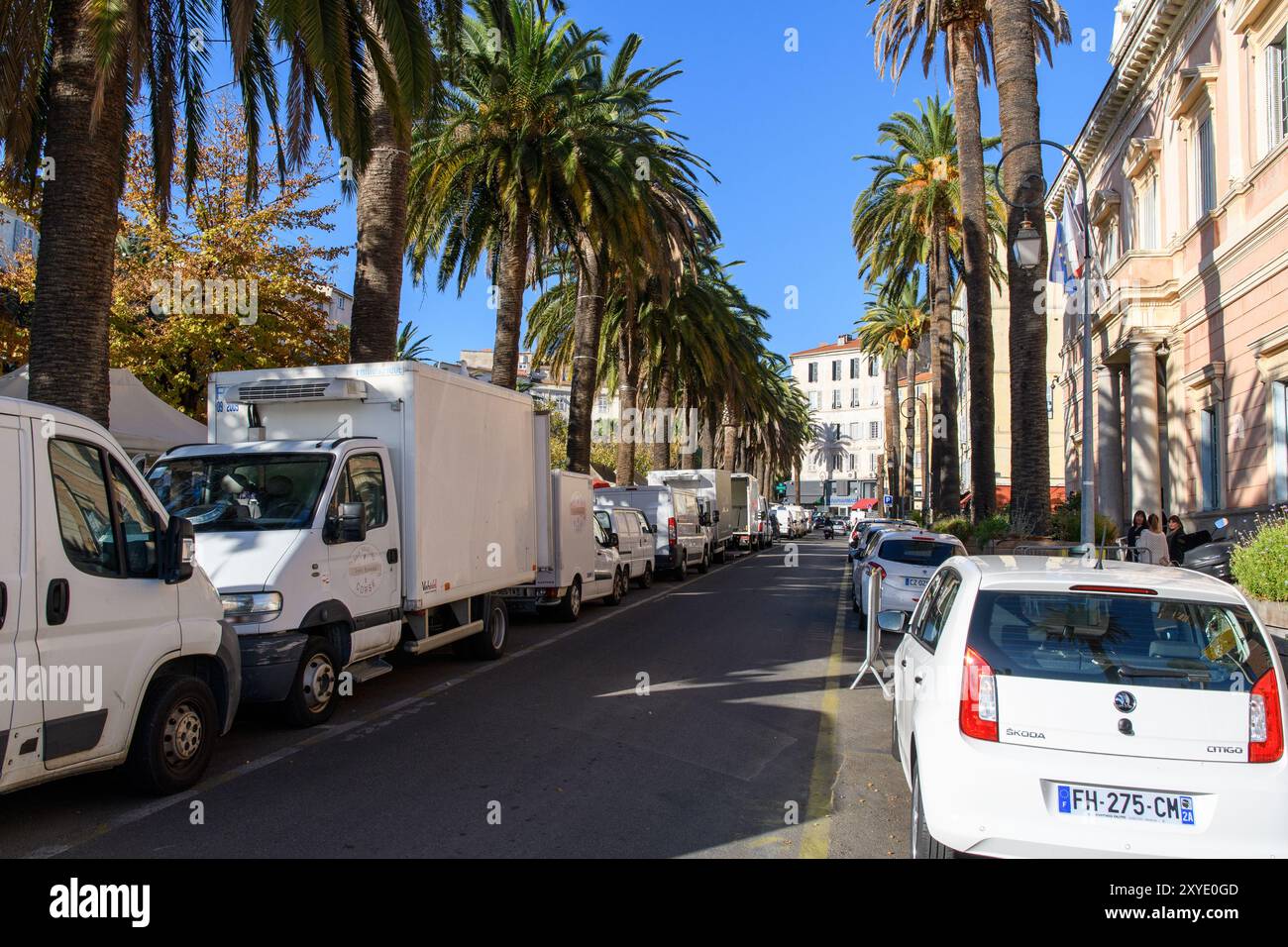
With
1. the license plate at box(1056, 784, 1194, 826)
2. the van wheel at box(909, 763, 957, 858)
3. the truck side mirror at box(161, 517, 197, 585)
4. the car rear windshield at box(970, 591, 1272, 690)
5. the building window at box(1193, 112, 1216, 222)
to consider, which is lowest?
the van wheel at box(909, 763, 957, 858)

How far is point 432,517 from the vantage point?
1026 cm

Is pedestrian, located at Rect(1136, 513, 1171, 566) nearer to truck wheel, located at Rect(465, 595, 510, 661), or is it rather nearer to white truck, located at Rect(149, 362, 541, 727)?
truck wheel, located at Rect(465, 595, 510, 661)

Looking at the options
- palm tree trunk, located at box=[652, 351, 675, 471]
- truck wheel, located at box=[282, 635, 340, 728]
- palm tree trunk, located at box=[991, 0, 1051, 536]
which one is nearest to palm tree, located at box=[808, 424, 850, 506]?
palm tree trunk, located at box=[652, 351, 675, 471]

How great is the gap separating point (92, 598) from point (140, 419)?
11.7 meters

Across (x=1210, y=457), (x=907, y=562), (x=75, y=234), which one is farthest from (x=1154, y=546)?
(x=75, y=234)

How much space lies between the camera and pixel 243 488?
884 centimetres

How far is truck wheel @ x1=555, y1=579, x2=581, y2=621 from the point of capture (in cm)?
1675

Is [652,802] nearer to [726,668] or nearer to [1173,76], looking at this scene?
[726,668]

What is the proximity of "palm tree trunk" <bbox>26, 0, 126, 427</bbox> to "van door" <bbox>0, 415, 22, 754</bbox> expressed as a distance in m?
5.24

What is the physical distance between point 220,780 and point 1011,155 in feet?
55.2

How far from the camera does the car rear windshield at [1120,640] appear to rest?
469 cm

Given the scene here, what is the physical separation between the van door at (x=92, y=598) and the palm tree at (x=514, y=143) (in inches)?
599

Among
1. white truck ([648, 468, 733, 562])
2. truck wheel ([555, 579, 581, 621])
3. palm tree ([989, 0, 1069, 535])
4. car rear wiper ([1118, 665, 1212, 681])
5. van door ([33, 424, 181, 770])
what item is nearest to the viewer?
car rear wiper ([1118, 665, 1212, 681])

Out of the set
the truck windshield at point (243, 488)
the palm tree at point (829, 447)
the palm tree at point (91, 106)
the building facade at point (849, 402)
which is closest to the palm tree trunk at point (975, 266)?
the palm tree at point (91, 106)
